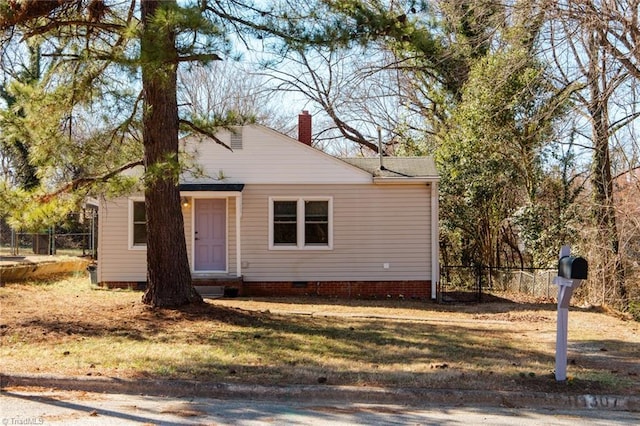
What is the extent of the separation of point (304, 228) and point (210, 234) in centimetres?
248

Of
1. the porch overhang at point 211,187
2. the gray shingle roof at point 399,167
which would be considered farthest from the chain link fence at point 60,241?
the gray shingle roof at point 399,167

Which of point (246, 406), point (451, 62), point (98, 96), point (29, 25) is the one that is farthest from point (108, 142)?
point (451, 62)

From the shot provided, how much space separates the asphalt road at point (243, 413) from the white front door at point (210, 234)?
33.7 ft

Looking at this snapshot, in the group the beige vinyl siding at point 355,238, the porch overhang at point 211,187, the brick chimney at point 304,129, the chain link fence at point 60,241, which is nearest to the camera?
the porch overhang at point 211,187

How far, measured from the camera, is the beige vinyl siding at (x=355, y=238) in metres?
16.3

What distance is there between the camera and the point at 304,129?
58.4ft

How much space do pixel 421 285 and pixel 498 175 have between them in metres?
5.19

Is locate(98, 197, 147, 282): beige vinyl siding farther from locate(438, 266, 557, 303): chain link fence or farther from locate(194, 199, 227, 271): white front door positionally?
locate(438, 266, 557, 303): chain link fence

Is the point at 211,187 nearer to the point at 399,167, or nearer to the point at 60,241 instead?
the point at 399,167

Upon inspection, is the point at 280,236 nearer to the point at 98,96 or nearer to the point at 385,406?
the point at 98,96

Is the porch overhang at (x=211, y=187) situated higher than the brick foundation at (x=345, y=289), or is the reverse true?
the porch overhang at (x=211, y=187)

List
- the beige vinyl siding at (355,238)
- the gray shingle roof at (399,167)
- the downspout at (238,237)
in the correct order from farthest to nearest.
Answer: the beige vinyl siding at (355,238) → the gray shingle roof at (399,167) → the downspout at (238,237)

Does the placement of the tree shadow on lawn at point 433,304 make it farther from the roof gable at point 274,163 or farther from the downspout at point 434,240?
the roof gable at point 274,163

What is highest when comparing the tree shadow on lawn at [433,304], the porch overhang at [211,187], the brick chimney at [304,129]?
the brick chimney at [304,129]
